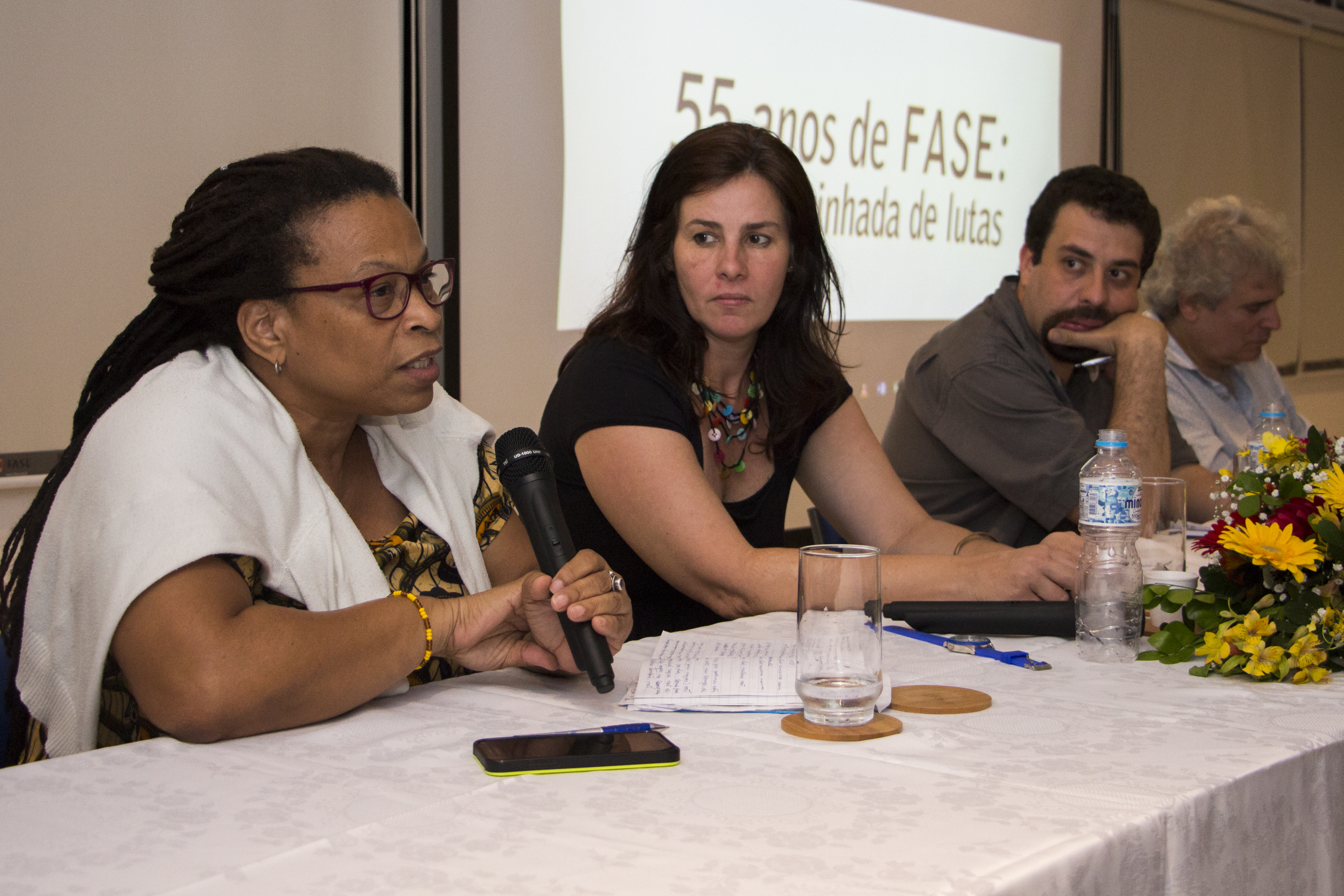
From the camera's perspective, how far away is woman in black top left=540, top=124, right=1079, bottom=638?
5.93ft

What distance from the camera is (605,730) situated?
114 cm

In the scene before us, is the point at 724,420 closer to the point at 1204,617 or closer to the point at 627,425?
the point at 627,425

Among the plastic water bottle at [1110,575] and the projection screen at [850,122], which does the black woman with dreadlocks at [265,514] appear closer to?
the plastic water bottle at [1110,575]

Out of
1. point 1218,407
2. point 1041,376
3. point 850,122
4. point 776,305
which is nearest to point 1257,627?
point 776,305

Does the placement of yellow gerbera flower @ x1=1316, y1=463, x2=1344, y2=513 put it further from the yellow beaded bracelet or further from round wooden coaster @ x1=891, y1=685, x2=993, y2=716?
the yellow beaded bracelet

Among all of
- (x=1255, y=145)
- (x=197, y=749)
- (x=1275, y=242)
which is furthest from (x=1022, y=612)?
(x=1255, y=145)

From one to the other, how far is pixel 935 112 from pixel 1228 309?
1.52m

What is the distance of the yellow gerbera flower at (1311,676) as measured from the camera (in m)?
1.36

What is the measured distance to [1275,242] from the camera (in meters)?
3.44

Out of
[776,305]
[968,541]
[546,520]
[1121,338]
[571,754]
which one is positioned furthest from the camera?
[1121,338]

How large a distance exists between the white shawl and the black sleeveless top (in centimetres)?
59

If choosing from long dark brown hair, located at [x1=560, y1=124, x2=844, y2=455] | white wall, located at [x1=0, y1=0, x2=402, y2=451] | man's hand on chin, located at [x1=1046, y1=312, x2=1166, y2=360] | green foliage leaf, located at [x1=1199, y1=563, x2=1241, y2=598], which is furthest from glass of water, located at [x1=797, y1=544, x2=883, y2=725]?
white wall, located at [x1=0, y1=0, x2=402, y2=451]

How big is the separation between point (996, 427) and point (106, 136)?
2.04 m

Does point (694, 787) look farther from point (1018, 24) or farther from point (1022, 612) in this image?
point (1018, 24)
